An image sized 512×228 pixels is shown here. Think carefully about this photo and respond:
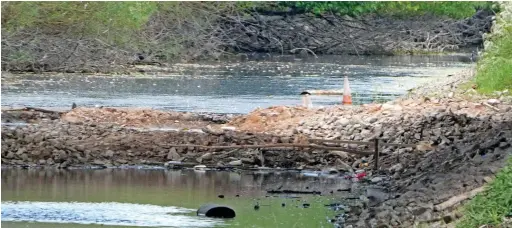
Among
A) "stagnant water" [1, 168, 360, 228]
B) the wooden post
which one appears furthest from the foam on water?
the wooden post

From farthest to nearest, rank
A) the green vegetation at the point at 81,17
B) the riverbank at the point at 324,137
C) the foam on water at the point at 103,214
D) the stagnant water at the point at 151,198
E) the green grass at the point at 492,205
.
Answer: the green vegetation at the point at 81,17 < the riverbank at the point at 324,137 < the stagnant water at the point at 151,198 < the foam on water at the point at 103,214 < the green grass at the point at 492,205

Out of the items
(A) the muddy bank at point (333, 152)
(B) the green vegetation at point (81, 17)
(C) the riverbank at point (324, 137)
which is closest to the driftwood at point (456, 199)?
(C) the riverbank at point (324, 137)

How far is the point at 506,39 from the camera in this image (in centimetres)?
2767

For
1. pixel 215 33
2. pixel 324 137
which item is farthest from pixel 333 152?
pixel 215 33

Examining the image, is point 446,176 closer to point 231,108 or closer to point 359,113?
point 359,113

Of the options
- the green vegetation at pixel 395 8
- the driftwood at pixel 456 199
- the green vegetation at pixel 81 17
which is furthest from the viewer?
the green vegetation at pixel 395 8

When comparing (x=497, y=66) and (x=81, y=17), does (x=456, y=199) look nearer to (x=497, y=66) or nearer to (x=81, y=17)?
(x=497, y=66)

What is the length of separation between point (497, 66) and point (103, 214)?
13.7 metres

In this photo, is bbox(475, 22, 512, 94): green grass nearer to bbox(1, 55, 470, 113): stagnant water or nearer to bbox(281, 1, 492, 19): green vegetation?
bbox(1, 55, 470, 113): stagnant water

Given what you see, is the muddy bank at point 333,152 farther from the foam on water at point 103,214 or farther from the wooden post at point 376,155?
the foam on water at point 103,214

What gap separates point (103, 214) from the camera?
14.3m

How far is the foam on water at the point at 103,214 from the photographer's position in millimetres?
13773

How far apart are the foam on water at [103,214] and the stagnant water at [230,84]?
13.1m

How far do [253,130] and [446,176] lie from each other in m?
7.98
